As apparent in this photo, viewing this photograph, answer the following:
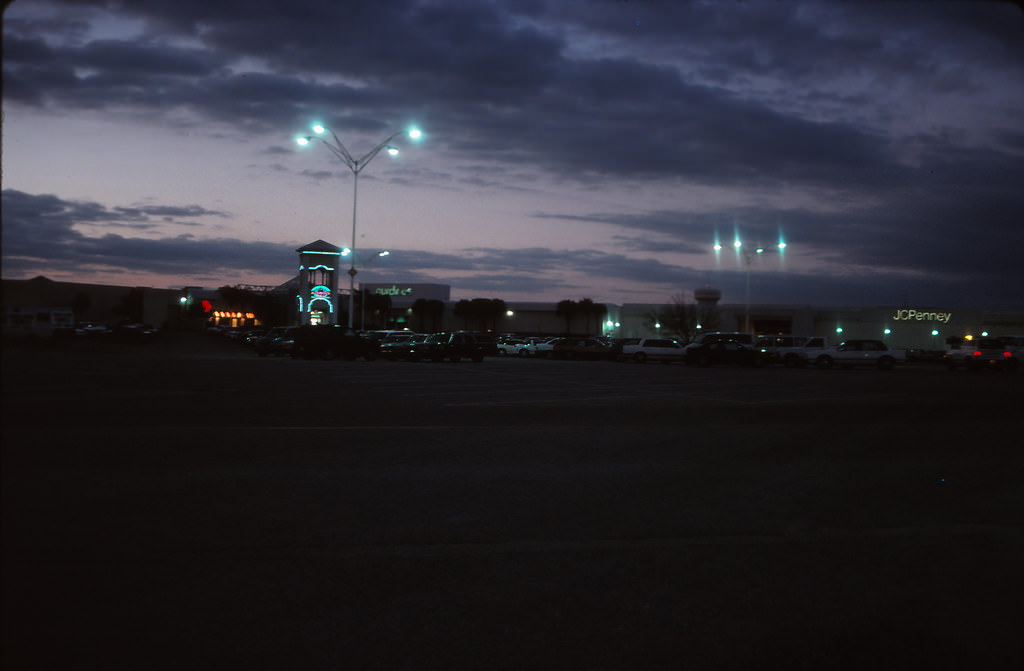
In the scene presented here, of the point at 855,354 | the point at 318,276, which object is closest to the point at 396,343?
the point at 855,354

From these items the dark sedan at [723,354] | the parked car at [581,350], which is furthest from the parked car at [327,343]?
the parked car at [581,350]

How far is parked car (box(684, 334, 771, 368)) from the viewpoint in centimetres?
4100

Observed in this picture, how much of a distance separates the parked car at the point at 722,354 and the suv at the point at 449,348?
11286 millimetres

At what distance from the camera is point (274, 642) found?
4129mm

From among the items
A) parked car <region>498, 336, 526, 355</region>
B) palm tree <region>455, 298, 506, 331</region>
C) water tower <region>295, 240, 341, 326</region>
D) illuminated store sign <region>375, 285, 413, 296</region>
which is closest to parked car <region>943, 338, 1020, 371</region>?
parked car <region>498, 336, 526, 355</region>

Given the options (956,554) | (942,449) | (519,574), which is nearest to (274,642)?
(519,574)

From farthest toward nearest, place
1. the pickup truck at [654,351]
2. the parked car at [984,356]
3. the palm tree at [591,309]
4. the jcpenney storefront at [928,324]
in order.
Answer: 1. the palm tree at [591,309]
2. the jcpenney storefront at [928,324]
3. the pickup truck at [654,351]
4. the parked car at [984,356]

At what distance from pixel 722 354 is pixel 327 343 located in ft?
65.7

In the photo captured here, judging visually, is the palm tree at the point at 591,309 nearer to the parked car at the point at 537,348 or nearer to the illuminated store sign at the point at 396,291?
the illuminated store sign at the point at 396,291

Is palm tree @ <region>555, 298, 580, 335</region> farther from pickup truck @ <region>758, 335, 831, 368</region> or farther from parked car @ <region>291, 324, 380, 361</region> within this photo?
parked car @ <region>291, 324, 380, 361</region>

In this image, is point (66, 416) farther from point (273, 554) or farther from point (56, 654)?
point (56, 654)

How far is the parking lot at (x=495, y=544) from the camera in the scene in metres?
4.07

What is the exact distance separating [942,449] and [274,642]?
1007 cm

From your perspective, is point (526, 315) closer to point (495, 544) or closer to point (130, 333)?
point (130, 333)
